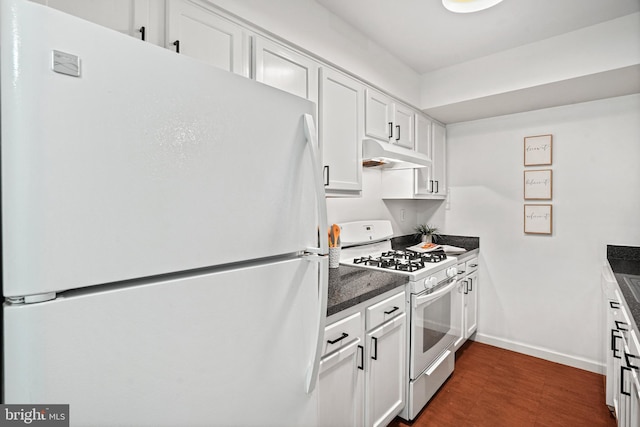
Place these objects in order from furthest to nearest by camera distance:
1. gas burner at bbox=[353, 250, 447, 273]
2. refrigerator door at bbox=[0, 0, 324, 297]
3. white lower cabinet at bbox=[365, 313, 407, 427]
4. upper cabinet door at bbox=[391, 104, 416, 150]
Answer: upper cabinet door at bbox=[391, 104, 416, 150] → gas burner at bbox=[353, 250, 447, 273] → white lower cabinet at bbox=[365, 313, 407, 427] → refrigerator door at bbox=[0, 0, 324, 297]

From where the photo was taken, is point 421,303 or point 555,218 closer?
point 421,303

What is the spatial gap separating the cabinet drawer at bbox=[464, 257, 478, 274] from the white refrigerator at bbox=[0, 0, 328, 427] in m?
2.43

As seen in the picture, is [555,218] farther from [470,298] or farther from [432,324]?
[432,324]

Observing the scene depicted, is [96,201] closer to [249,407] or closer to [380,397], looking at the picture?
[249,407]

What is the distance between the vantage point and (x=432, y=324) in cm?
208

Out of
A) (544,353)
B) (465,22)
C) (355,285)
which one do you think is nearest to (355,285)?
(355,285)

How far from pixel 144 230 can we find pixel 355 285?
1228mm

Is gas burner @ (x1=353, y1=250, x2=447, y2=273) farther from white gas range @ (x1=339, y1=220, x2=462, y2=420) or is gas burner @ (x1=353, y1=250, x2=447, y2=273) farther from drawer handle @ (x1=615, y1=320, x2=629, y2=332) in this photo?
drawer handle @ (x1=615, y1=320, x2=629, y2=332)

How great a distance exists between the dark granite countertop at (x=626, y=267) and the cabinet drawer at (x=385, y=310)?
0.97 m

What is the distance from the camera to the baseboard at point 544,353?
2.62 metres

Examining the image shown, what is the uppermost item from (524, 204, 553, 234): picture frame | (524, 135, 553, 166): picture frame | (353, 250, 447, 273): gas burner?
(524, 135, 553, 166): picture frame

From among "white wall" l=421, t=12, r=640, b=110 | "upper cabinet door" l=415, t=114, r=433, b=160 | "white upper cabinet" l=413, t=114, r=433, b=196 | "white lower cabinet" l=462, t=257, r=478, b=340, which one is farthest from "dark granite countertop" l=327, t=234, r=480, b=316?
"white wall" l=421, t=12, r=640, b=110

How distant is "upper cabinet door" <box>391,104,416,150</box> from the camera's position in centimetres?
250

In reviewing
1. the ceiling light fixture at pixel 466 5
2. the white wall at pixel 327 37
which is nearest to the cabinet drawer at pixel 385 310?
the white wall at pixel 327 37
